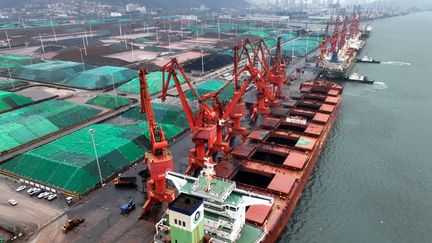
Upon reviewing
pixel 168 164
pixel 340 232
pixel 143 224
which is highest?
pixel 168 164

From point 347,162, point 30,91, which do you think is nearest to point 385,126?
point 347,162

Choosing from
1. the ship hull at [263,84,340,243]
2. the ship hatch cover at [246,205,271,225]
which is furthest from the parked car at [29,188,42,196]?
the ship hull at [263,84,340,243]

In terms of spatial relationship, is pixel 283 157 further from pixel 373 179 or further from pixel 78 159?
pixel 78 159

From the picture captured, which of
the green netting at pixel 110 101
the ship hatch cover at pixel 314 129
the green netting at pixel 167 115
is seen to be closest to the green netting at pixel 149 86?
the green netting at pixel 110 101

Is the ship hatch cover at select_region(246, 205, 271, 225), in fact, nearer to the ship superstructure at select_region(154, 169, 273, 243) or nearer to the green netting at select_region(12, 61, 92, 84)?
the ship superstructure at select_region(154, 169, 273, 243)

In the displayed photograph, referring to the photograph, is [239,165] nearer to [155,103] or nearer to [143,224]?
[143,224]

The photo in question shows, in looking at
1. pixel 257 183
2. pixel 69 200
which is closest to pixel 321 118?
pixel 257 183
